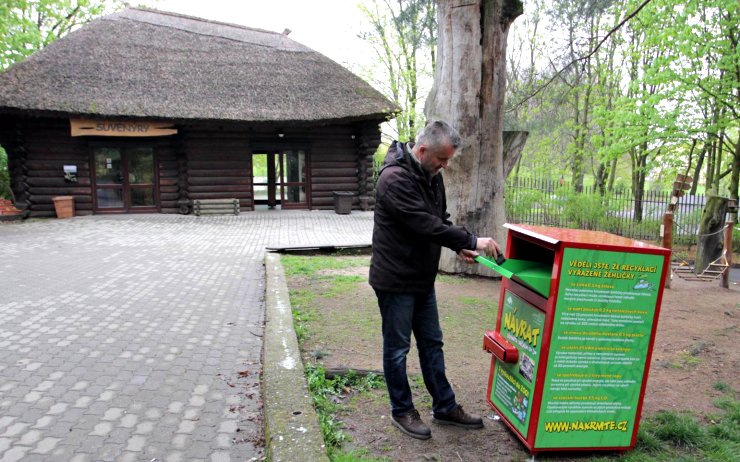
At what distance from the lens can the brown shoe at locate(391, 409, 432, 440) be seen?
9.46 feet

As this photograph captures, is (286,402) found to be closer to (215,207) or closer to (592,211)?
(215,207)

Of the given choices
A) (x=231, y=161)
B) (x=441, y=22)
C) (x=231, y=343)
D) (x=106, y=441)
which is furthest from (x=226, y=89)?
(x=106, y=441)

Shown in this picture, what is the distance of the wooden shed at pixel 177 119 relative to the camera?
49.4 ft

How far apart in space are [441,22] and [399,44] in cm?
2118

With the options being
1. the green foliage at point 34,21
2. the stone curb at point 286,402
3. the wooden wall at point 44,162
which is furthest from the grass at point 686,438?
the green foliage at point 34,21

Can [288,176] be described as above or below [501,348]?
above

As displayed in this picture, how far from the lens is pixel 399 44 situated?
88.5 feet

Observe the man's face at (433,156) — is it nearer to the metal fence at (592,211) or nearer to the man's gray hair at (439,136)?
the man's gray hair at (439,136)

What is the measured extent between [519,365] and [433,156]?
126 cm

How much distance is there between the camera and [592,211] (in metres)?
16.6

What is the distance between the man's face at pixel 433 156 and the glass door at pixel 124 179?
630 inches

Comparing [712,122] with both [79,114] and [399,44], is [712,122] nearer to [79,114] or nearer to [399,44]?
[399,44]

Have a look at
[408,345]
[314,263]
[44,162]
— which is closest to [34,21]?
[44,162]

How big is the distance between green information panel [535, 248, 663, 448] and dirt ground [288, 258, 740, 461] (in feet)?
0.76
